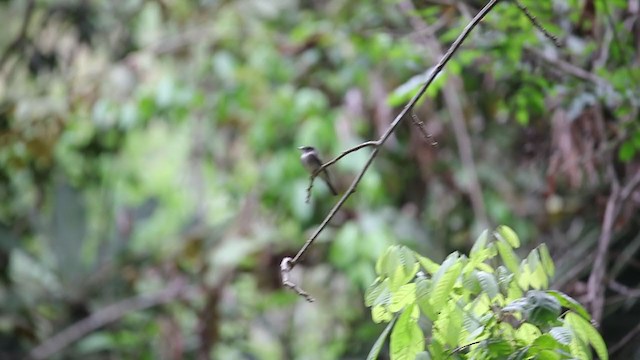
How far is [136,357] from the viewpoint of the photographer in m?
3.19

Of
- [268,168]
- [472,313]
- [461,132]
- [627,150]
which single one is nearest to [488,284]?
[472,313]

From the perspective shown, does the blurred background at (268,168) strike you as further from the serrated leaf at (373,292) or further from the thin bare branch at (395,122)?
the serrated leaf at (373,292)

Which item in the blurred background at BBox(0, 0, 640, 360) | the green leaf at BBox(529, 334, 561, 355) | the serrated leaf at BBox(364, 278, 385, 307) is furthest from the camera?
the blurred background at BBox(0, 0, 640, 360)

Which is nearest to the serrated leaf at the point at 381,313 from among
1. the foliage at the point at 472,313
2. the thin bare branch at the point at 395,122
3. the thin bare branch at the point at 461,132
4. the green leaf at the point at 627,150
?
the foliage at the point at 472,313

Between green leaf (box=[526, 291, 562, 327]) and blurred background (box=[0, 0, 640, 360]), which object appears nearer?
green leaf (box=[526, 291, 562, 327])

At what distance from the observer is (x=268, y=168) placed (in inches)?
107

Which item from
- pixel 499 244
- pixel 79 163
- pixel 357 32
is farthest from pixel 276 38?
pixel 499 244

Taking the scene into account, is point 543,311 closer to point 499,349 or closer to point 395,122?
point 499,349

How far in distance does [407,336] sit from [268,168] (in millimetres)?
1811

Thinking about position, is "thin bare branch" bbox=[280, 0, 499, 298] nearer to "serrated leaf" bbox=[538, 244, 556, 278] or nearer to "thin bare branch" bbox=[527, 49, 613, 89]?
"serrated leaf" bbox=[538, 244, 556, 278]

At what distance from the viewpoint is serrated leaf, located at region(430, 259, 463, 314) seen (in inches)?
36.0

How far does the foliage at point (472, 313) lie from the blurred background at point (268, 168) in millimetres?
888

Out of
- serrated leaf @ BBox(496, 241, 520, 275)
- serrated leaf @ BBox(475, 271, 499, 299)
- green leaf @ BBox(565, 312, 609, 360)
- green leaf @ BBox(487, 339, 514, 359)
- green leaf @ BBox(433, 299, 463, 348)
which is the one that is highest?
serrated leaf @ BBox(496, 241, 520, 275)

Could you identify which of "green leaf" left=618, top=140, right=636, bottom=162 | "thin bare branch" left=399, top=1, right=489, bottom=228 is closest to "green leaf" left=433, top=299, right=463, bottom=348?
"green leaf" left=618, top=140, right=636, bottom=162
